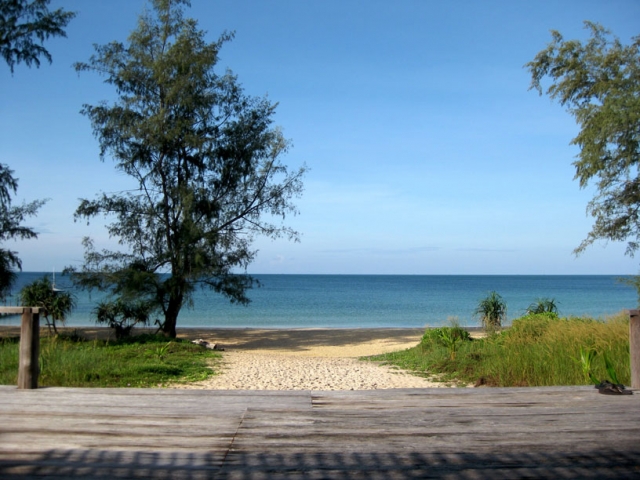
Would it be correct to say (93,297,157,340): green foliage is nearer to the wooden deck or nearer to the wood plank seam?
the wooden deck

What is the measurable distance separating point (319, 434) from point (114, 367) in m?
6.28

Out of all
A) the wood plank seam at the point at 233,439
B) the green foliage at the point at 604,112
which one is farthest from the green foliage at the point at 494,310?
the wood plank seam at the point at 233,439

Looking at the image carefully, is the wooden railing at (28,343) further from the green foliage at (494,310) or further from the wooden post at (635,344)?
the green foliage at (494,310)

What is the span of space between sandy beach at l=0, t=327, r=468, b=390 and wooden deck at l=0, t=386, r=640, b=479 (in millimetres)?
3638

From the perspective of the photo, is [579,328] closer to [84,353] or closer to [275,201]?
[84,353]

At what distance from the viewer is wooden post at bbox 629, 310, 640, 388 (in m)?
6.41

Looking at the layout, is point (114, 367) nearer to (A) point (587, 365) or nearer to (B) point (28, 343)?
(B) point (28, 343)

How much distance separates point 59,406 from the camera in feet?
18.2

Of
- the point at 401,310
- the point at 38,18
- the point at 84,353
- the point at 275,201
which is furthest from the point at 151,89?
the point at 401,310

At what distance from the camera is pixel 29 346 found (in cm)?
613

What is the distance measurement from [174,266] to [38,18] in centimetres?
772

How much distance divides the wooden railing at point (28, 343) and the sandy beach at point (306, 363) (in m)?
3.28

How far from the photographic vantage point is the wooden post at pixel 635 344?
6406 mm

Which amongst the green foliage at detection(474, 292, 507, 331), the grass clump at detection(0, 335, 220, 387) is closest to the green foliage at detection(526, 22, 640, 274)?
the green foliage at detection(474, 292, 507, 331)
